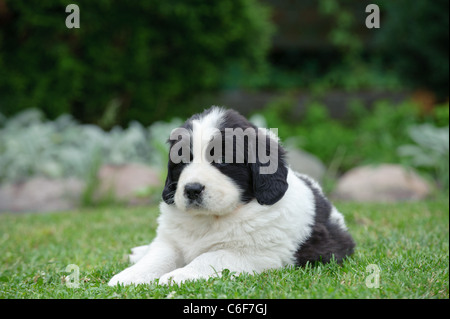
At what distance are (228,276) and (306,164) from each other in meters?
6.19

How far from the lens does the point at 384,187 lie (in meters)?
8.70

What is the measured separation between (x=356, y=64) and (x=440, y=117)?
215 inches

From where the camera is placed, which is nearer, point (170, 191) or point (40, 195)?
point (170, 191)

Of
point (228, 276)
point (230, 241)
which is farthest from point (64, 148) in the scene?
point (228, 276)

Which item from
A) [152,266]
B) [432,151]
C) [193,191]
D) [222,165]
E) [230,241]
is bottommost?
[152,266]

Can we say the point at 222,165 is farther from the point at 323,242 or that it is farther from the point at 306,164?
the point at 306,164

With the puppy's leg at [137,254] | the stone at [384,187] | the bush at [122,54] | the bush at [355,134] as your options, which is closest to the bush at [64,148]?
the bush at [122,54]

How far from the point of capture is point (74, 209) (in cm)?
819

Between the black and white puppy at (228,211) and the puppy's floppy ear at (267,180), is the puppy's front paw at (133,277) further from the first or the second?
the puppy's floppy ear at (267,180)

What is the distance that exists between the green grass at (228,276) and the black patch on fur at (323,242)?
0.34 feet

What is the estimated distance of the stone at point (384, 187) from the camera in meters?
8.57

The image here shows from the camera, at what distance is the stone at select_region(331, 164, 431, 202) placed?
8.57 meters

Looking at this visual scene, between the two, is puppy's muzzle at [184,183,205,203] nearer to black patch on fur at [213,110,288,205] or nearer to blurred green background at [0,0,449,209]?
black patch on fur at [213,110,288,205]
